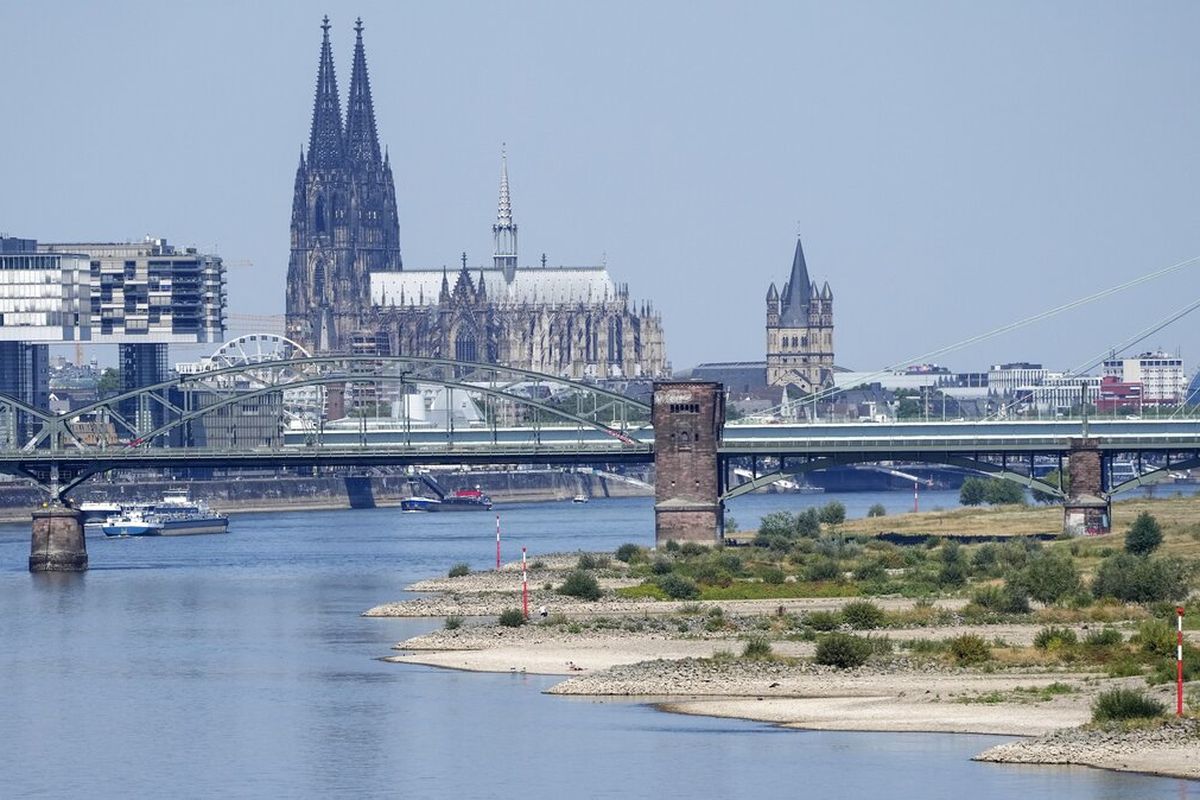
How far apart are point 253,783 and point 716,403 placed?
223ft

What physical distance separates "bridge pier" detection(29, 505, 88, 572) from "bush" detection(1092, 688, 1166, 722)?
2661 inches

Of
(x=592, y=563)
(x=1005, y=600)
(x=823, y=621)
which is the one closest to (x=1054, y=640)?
(x=823, y=621)

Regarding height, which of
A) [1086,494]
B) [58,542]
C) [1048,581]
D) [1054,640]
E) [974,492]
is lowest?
[1054,640]

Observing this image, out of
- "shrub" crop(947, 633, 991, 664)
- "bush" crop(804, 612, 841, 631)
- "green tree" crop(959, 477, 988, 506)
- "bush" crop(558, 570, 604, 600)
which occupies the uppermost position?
"green tree" crop(959, 477, 988, 506)

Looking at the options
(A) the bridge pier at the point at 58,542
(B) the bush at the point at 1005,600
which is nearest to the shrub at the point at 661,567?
(B) the bush at the point at 1005,600

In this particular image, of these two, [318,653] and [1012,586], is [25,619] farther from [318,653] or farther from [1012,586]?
[1012,586]

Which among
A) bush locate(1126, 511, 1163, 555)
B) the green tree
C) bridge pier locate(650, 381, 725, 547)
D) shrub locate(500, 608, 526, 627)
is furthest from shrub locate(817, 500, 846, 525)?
shrub locate(500, 608, 526, 627)

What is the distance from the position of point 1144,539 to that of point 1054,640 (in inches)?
1271

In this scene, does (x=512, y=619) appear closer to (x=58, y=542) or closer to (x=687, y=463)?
(x=687, y=463)

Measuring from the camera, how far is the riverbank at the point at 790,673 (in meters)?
49.9

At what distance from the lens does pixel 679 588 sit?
81.2 m

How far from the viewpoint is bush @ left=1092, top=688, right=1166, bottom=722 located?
158 feet

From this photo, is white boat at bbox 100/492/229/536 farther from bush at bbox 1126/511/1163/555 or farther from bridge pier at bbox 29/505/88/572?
bush at bbox 1126/511/1163/555

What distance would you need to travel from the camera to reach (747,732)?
51.5m
